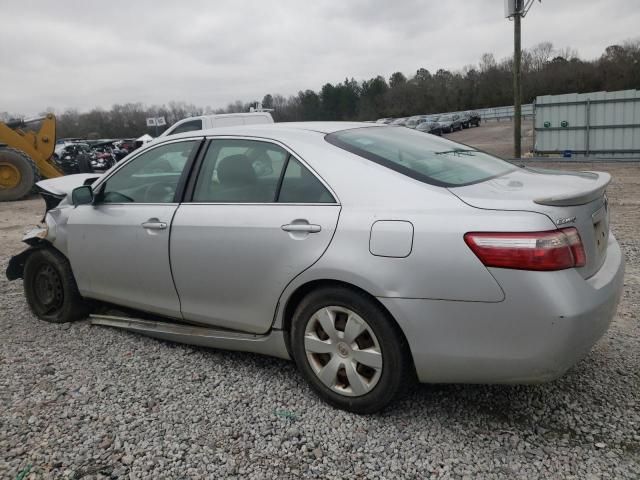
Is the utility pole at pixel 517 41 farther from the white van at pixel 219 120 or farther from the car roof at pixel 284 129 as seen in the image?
the car roof at pixel 284 129

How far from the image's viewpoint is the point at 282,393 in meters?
3.05

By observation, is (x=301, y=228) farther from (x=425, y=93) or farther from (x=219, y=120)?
(x=425, y=93)

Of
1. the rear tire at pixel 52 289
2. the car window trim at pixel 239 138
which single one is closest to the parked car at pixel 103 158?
the rear tire at pixel 52 289

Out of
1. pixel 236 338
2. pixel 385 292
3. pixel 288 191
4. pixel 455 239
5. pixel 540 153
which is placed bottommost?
pixel 540 153

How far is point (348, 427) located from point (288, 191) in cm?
127

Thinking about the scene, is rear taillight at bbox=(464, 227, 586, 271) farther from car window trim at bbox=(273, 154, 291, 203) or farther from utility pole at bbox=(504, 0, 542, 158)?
utility pole at bbox=(504, 0, 542, 158)

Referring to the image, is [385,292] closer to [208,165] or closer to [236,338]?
[236,338]

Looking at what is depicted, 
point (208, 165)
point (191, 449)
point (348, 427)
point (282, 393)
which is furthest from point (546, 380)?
point (208, 165)

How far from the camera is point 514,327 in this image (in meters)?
2.25

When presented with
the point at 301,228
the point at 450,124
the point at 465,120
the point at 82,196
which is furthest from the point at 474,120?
the point at 301,228

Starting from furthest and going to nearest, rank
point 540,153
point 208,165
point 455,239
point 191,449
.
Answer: point 540,153 < point 208,165 < point 191,449 < point 455,239

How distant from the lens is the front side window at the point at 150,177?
11.4 ft

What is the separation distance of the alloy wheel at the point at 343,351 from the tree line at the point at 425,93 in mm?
52386

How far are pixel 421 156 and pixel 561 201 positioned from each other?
877mm
